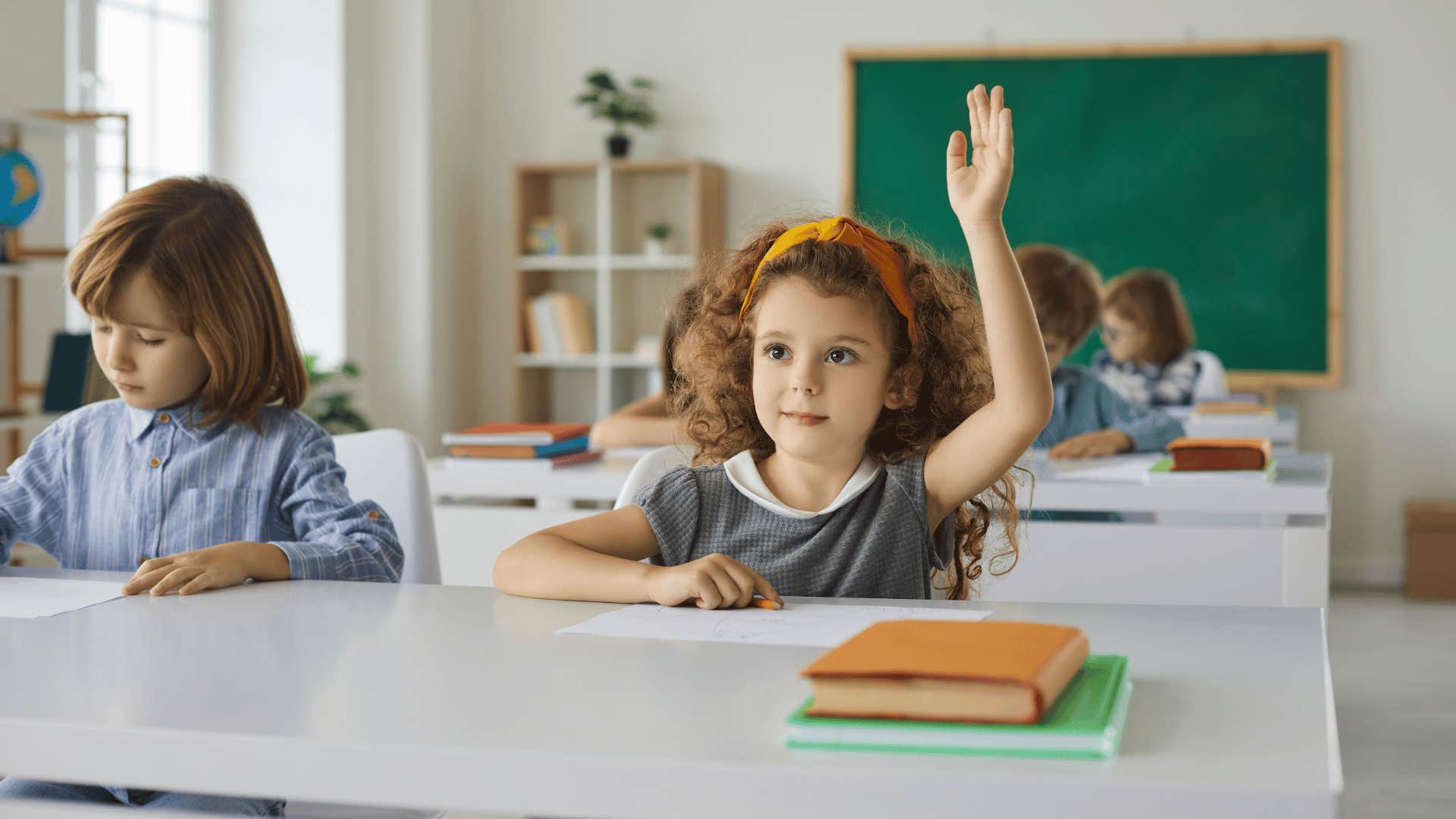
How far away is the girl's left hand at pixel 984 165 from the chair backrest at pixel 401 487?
2.56 ft

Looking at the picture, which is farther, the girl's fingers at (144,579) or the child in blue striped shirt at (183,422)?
the child in blue striped shirt at (183,422)

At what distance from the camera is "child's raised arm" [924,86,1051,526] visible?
3.62 ft

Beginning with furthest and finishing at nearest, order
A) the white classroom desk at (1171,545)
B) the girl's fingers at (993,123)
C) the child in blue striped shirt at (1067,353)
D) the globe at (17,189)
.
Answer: the globe at (17,189), the child in blue striped shirt at (1067,353), the white classroom desk at (1171,545), the girl's fingers at (993,123)

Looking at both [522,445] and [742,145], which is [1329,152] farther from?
[522,445]

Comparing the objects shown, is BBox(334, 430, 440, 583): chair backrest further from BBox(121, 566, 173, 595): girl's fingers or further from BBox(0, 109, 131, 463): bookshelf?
BBox(0, 109, 131, 463): bookshelf

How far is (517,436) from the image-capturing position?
2.46 meters

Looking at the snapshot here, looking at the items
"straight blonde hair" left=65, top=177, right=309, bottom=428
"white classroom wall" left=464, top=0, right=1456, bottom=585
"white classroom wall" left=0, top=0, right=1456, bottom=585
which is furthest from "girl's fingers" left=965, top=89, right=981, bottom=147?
"white classroom wall" left=0, top=0, right=1456, bottom=585

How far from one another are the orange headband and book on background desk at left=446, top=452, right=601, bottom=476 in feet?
3.49

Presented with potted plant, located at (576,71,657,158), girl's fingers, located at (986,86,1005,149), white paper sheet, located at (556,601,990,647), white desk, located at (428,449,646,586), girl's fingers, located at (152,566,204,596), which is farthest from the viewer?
potted plant, located at (576,71,657,158)

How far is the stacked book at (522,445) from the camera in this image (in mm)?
2449

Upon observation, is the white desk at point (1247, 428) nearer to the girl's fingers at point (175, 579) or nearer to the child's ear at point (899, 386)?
the child's ear at point (899, 386)

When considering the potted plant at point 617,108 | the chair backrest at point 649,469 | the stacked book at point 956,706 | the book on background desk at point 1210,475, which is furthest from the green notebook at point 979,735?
the potted plant at point 617,108

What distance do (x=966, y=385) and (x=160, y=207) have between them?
0.90m

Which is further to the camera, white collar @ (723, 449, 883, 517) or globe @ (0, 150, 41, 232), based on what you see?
globe @ (0, 150, 41, 232)
